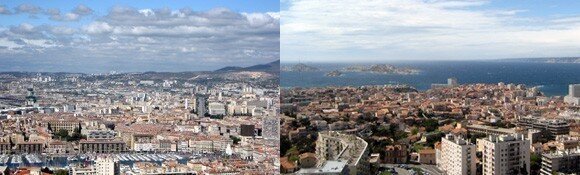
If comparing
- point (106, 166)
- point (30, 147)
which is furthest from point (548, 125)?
point (30, 147)

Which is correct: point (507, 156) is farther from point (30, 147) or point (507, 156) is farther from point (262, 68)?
point (30, 147)

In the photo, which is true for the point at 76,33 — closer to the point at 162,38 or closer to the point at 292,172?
the point at 162,38

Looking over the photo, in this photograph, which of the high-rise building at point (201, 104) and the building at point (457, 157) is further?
the high-rise building at point (201, 104)

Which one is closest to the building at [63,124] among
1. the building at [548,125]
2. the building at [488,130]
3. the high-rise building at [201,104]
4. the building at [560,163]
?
the high-rise building at [201,104]

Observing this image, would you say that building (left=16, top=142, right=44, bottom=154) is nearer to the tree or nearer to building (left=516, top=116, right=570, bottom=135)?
the tree

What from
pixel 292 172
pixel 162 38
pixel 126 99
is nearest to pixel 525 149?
pixel 292 172

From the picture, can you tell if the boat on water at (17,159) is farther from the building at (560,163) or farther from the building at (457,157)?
the building at (560,163)

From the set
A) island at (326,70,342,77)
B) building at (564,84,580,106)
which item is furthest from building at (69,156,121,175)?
building at (564,84,580,106)

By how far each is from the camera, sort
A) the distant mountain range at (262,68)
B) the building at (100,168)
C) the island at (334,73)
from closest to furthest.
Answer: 1. the building at (100,168)
2. the island at (334,73)
3. the distant mountain range at (262,68)
